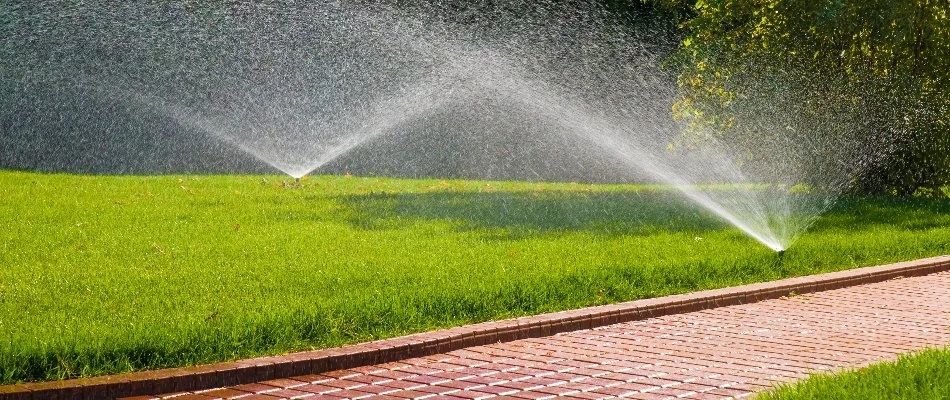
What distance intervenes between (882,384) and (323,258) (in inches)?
213

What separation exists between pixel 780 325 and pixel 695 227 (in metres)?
5.22

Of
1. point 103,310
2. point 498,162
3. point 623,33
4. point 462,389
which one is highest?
point 623,33

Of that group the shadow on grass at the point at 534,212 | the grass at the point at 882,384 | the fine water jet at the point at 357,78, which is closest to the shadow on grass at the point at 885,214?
the shadow on grass at the point at 534,212

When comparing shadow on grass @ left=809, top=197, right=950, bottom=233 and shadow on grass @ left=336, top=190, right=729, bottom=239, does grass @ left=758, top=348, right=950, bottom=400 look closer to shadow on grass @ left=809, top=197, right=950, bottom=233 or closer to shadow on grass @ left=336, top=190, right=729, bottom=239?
shadow on grass @ left=336, top=190, right=729, bottom=239

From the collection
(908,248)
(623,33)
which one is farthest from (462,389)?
(623,33)

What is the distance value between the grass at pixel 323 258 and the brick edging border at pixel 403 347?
22 cm

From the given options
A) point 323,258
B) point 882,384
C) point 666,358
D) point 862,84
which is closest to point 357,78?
point 862,84

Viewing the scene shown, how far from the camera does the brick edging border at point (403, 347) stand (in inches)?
214

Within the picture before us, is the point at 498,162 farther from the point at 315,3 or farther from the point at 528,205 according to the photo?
the point at 528,205

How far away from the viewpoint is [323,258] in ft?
32.1

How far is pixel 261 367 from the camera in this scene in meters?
5.84

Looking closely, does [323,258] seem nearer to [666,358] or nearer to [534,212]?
[666,358]

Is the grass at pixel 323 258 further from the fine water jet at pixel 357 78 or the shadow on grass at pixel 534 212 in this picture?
the fine water jet at pixel 357 78

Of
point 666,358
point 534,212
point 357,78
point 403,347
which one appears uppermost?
point 357,78
